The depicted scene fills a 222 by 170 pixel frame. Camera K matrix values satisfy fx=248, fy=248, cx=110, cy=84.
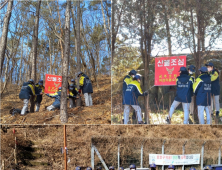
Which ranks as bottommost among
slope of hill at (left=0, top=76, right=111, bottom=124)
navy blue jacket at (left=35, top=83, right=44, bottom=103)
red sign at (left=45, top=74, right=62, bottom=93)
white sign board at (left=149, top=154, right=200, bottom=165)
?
white sign board at (left=149, top=154, right=200, bottom=165)

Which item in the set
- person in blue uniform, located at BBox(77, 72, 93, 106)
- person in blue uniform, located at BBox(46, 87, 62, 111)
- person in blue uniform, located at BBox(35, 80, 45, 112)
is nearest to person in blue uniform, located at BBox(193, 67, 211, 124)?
person in blue uniform, located at BBox(77, 72, 93, 106)

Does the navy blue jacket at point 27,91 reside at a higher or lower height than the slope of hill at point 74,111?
higher

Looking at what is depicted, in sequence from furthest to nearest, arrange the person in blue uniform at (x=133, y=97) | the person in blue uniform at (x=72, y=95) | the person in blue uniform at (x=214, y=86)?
the person in blue uniform at (x=72, y=95) < the person in blue uniform at (x=133, y=97) < the person in blue uniform at (x=214, y=86)

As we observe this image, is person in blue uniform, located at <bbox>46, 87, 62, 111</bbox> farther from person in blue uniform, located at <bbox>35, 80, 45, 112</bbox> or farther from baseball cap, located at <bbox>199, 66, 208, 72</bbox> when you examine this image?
baseball cap, located at <bbox>199, 66, 208, 72</bbox>

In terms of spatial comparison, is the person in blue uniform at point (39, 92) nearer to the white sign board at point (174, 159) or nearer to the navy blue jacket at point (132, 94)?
the navy blue jacket at point (132, 94)

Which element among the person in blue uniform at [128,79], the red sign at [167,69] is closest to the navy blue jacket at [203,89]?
the red sign at [167,69]

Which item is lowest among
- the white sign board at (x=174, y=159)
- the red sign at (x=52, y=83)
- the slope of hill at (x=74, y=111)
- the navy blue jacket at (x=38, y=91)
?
the white sign board at (x=174, y=159)

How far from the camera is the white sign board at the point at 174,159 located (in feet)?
23.0

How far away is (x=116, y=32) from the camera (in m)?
6.53

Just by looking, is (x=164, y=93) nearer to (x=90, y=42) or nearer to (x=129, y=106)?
(x=129, y=106)

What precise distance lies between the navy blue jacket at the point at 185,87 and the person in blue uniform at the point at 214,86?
489 millimetres

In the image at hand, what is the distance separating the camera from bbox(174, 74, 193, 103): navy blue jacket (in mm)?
6168

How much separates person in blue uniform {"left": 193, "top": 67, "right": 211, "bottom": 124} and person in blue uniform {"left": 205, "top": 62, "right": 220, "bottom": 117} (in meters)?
0.07

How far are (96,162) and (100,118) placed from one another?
1331mm
